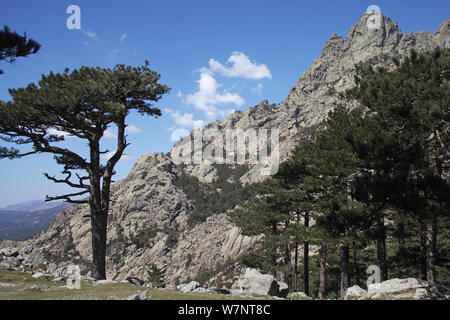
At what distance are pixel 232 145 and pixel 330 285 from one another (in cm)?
13059

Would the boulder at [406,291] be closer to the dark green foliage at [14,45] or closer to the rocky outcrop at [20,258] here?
the dark green foliage at [14,45]

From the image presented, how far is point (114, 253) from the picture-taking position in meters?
86.2

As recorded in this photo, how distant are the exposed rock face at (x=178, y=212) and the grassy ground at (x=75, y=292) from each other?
34808mm

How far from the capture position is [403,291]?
9172mm

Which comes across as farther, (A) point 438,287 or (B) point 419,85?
(A) point 438,287

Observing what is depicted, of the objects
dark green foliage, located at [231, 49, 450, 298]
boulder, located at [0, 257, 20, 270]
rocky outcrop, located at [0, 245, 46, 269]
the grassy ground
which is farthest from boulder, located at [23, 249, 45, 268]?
dark green foliage, located at [231, 49, 450, 298]

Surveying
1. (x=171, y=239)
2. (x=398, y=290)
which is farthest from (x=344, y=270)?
(x=171, y=239)

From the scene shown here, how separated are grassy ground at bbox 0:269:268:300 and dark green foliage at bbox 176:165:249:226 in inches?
3220

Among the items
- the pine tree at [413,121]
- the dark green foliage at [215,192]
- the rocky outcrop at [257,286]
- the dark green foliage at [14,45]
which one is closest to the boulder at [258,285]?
the rocky outcrop at [257,286]

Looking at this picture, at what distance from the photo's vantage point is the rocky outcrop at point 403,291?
8.80 metres
